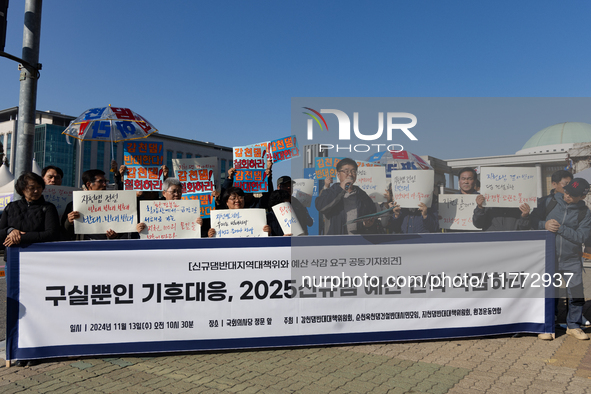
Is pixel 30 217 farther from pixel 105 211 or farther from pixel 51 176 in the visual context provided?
pixel 51 176

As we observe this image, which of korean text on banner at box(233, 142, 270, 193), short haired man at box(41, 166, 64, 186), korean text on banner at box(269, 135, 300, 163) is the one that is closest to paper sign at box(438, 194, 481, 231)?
korean text on banner at box(233, 142, 270, 193)

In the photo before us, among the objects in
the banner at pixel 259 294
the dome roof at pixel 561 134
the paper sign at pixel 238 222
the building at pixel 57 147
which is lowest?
the banner at pixel 259 294

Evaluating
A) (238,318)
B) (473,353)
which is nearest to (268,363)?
(238,318)

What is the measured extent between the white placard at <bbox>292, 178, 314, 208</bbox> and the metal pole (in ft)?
12.3

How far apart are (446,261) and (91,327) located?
3.98 metres

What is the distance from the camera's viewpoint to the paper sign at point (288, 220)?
4570 mm

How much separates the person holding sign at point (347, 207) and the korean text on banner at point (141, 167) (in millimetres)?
2897

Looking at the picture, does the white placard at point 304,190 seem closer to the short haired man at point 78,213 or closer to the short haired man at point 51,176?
the short haired man at point 78,213

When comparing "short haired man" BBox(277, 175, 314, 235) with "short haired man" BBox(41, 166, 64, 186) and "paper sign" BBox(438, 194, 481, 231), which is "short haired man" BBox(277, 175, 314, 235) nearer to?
"paper sign" BBox(438, 194, 481, 231)

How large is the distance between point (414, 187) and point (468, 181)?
898 millimetres

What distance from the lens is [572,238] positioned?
16.1 ft

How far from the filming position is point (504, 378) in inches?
143

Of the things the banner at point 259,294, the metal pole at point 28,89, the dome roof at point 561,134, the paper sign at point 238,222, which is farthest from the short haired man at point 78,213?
the dome roof at point 561,134

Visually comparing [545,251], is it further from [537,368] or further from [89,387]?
[89,387]
